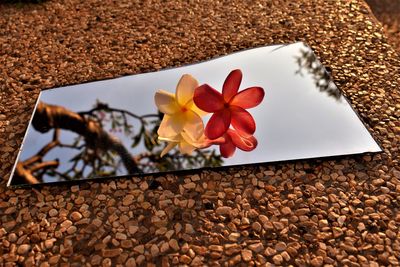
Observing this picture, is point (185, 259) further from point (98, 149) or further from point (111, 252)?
point (98, 149)

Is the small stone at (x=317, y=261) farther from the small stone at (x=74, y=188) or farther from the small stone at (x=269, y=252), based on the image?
the small stone at (x=74, y=188)

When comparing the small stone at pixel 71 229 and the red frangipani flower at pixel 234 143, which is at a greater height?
the red frangipani flower at pixel 234 143

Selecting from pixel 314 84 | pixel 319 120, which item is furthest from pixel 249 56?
pixel 319 120

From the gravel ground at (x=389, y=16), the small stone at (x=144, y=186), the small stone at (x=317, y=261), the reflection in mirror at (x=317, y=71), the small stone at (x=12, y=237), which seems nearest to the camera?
the small stone at (x=317, y=261)

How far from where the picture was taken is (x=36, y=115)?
10.1ft

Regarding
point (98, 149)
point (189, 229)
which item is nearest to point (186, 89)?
point (98, 149)

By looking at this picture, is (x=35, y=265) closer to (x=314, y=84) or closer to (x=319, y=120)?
(x=319, y=120)

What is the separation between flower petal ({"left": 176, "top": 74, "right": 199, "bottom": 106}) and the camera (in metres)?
2.80

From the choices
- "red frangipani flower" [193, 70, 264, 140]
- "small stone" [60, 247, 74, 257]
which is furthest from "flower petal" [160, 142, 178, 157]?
"small stone" [60, 247, 74, 257]

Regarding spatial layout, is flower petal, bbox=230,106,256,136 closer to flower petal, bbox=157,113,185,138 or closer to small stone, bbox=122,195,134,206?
flower petal, bbox=157,113,185,138

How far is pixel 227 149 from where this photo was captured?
8.64 ft

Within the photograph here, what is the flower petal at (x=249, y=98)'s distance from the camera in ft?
9.03

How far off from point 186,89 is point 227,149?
18.7 inches

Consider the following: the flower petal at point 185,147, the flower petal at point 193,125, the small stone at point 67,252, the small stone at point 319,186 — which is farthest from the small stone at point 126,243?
the small stone at point 319,186
